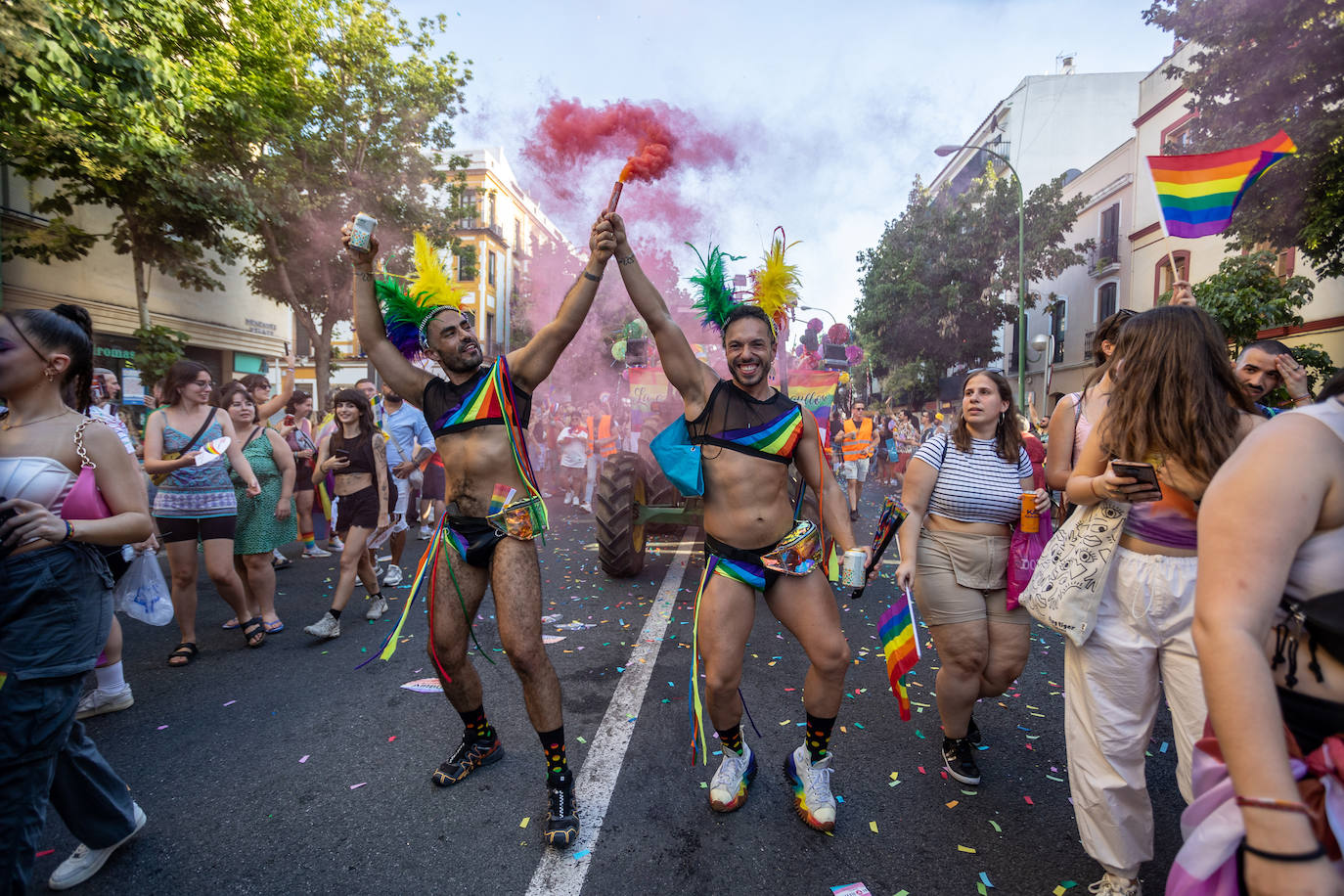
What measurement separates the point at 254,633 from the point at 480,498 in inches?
117

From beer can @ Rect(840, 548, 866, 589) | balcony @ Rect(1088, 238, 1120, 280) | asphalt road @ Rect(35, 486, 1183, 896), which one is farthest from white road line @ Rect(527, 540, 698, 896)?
balcony @ Rect(1088, 238, 1120, 280)

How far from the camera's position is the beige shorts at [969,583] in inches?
118

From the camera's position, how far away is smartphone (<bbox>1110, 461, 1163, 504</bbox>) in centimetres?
205

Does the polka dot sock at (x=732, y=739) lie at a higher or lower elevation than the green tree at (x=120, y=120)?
lower

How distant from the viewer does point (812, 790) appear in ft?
Result: 9.06

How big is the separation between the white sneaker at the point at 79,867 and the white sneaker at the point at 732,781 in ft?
7.12

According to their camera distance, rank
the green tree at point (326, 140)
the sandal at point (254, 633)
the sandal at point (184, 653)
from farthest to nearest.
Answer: the green tree at point (326, 140) → the sandal at point (254, 633) → the sandal at point (184, 653)

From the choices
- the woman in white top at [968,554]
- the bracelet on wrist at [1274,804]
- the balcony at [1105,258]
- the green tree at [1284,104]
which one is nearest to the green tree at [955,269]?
the balcony at [1105,258]

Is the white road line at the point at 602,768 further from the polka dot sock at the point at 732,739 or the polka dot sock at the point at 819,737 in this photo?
the polka dot sock at the point at 819,737

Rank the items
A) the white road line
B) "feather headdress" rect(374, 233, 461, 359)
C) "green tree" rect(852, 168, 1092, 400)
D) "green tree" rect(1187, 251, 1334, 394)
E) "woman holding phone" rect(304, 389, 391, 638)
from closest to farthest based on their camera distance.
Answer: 1. the white road line
2. "feather headdress" rect(374, 233, 461, 359)
3. "woman holding phone" rect(304, 389, 391, 638)
4. "green tree" rect(1187, 251, 1334, 394)
5. "green tree" rect(852, 168, 1092, 400)

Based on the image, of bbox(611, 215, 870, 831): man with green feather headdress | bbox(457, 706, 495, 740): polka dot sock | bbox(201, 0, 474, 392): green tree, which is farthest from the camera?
bbox(201, 0, 474, 392): green tree

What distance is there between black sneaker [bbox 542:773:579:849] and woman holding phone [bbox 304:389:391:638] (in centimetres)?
302

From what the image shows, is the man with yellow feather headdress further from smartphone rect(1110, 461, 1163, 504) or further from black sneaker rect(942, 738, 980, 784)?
smartphone rect(1110, 461, 1163, 504)

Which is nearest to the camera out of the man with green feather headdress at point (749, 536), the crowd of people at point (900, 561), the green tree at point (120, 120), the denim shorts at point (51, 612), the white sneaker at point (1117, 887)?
the crowd of people at point (900, 561)
